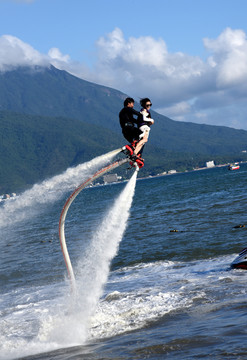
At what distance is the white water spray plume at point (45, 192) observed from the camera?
18797mm

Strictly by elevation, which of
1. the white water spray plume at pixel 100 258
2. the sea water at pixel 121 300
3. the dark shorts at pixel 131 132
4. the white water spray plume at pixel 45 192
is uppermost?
the dark shorts at pixel 131 132

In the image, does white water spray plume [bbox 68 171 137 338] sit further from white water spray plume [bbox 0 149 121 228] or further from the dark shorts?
white water spray plume [bbox 0 149 121 228]

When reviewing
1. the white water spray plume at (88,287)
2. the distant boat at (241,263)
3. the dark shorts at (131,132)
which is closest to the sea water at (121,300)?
the white water spray plume at (88,287)

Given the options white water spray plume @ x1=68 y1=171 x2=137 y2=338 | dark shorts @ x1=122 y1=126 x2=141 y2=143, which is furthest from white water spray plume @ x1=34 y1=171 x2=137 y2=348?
dark shorts @ x1=122 y1=126 x2=141 y2=143

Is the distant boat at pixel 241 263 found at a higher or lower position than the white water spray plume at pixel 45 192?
lower

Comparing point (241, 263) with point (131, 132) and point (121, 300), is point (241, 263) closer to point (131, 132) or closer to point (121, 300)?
point (121, 300)

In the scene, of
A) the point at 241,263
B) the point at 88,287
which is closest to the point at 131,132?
the point at 88,287

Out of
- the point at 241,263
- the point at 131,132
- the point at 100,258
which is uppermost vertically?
the point at 131,132

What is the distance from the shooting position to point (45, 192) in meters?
19.5

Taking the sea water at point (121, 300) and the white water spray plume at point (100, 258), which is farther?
the white water spray plume at point (100, 258)

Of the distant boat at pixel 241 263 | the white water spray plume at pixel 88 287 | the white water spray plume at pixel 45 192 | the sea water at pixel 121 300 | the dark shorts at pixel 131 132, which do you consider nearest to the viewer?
the sea water at pixel 121 300

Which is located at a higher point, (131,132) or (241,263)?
(131,132)

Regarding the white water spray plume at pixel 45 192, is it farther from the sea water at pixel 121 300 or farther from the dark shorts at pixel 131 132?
the dark shorts at pixel 131 132

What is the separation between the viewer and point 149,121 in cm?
1711
